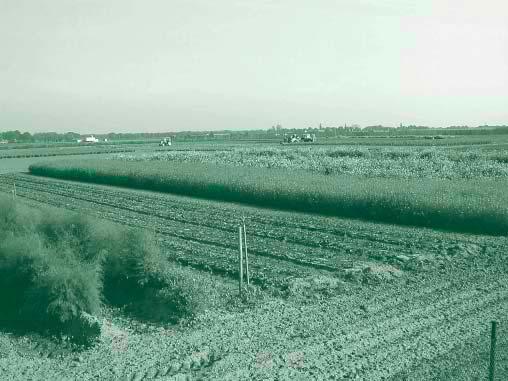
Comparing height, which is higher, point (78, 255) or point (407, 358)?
point (78, 255)

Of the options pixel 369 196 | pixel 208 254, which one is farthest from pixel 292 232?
pixel 369 196

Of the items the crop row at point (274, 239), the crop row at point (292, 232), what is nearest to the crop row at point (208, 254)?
the crop row at point (274, 239)

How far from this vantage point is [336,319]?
11.6 metres

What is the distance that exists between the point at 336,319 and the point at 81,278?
5.26 meters

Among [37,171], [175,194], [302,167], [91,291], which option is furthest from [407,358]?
[37,171]

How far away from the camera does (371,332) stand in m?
10.8

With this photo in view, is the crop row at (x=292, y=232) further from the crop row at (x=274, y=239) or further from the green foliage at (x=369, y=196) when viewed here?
the green foliage at (x=369, y=196)

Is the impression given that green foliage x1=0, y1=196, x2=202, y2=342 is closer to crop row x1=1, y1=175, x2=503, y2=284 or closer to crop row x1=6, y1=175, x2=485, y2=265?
crop row x1=1, y1=175, x2=503, y2=284

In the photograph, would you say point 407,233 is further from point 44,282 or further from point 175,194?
point 175,194

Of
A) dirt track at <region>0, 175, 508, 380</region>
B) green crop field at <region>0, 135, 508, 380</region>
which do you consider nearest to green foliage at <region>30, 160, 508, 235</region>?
green crop field at <region>0, 135, 508, 380</region>

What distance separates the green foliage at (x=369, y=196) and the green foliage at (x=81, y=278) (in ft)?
41.2

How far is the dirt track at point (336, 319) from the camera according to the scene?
31.2 feet

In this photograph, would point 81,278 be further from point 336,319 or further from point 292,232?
point 292,232

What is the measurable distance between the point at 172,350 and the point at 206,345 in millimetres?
599
